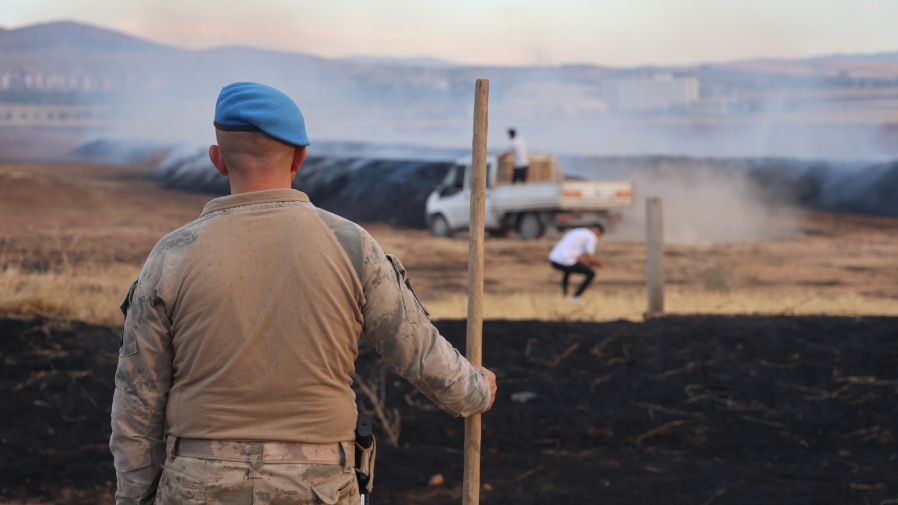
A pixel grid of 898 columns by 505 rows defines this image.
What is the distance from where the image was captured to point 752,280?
54.0ft

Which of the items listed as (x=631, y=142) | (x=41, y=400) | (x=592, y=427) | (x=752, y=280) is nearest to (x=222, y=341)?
(x=592, y=427)

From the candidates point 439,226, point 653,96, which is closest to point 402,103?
point 653,96

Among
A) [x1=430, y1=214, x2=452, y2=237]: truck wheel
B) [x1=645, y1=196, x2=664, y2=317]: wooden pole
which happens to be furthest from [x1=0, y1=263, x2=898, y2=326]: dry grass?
[x1=430, y1=214, x2=452, y2=237]: truck wheel

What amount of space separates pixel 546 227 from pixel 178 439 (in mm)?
16695

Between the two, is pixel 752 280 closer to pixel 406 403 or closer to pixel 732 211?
pixel 406 403

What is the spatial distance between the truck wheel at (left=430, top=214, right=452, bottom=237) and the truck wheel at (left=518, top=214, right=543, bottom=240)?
88.4 inches

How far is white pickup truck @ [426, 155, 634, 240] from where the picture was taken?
57.1 ft

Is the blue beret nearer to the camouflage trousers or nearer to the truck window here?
the camouflage trousers

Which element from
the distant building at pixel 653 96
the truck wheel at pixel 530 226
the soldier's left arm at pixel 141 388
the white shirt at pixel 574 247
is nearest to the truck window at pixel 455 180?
the truck wheel at pixel 530 226

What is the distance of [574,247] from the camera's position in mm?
11000

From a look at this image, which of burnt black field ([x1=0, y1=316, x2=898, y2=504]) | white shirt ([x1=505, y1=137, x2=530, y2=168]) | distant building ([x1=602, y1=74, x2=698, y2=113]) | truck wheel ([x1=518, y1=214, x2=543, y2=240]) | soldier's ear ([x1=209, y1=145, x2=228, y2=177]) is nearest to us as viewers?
soldier's ear ([x1=209, y1=145, x2=228, y2=177])

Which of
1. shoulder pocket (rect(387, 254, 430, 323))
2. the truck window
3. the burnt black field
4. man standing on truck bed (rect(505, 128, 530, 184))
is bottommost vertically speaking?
the burnt black field

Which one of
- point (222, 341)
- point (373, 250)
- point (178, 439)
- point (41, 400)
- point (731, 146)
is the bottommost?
point (41, 400)

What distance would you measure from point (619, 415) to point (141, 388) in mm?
4568
